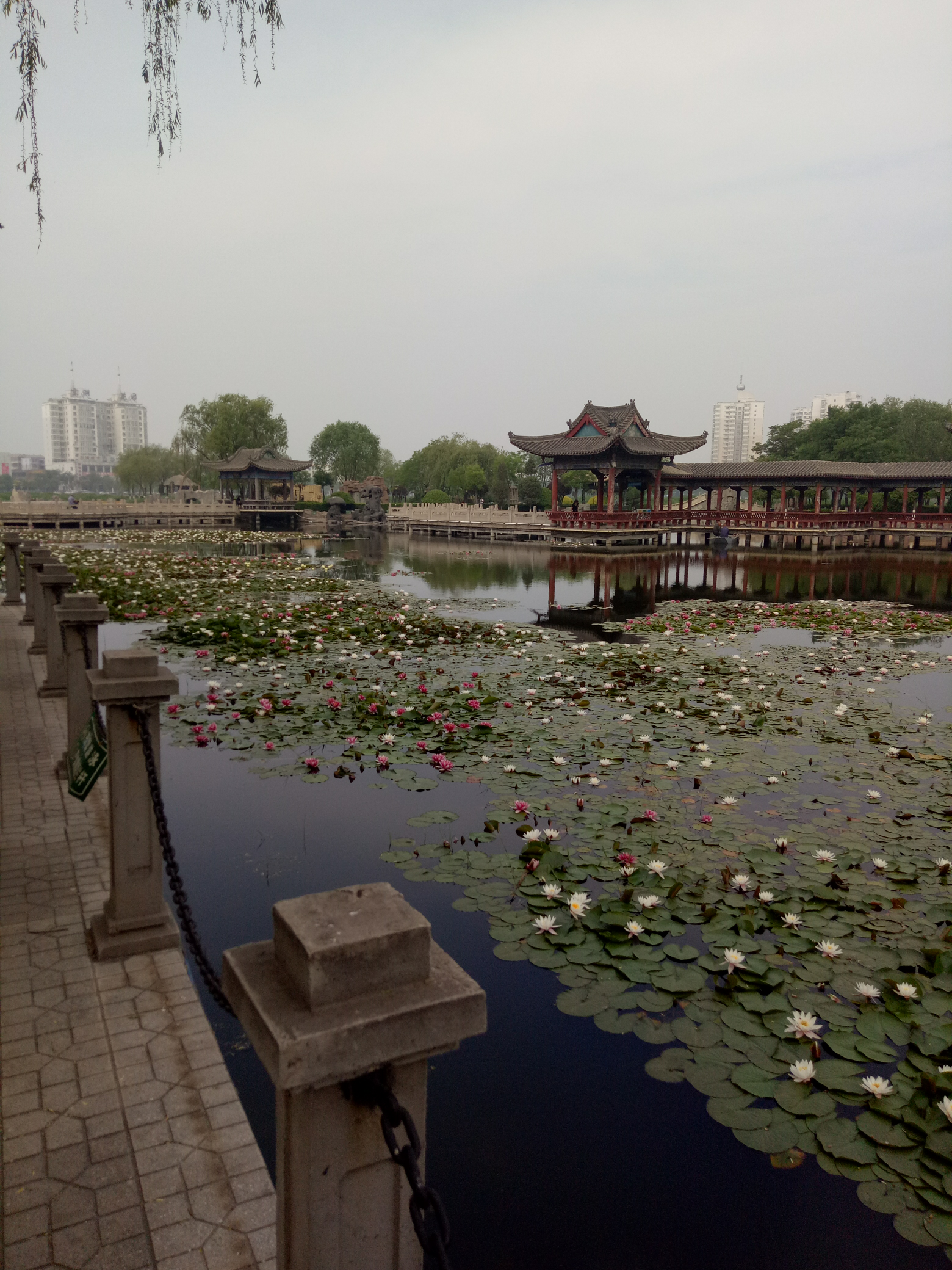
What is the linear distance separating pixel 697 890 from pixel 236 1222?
2567 millimetres

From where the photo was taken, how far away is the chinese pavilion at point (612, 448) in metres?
31.7

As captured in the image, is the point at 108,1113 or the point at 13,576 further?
the point at 13,576

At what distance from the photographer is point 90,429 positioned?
17662 cm

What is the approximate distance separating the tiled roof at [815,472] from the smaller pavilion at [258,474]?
24481mm

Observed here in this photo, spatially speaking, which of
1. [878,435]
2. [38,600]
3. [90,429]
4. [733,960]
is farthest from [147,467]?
[90,429]

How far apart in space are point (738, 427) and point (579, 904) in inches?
7781

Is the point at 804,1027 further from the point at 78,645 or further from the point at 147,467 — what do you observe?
the point at 147,467

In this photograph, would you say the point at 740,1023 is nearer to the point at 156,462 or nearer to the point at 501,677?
the point at 501,677

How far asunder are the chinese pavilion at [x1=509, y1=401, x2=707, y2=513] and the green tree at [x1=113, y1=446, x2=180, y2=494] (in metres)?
43.9

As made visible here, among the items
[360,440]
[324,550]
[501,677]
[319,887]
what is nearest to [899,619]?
[501,677]

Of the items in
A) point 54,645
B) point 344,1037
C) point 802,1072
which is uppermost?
point 344,1037

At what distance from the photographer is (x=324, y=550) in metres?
29.3

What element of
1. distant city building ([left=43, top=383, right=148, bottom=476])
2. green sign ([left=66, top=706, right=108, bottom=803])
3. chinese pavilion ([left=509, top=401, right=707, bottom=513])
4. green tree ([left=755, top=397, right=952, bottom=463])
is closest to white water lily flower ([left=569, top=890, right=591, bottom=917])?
green sign ([left=66, top=706, right=108, bottom=803])

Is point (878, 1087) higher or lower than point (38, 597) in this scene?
lower
